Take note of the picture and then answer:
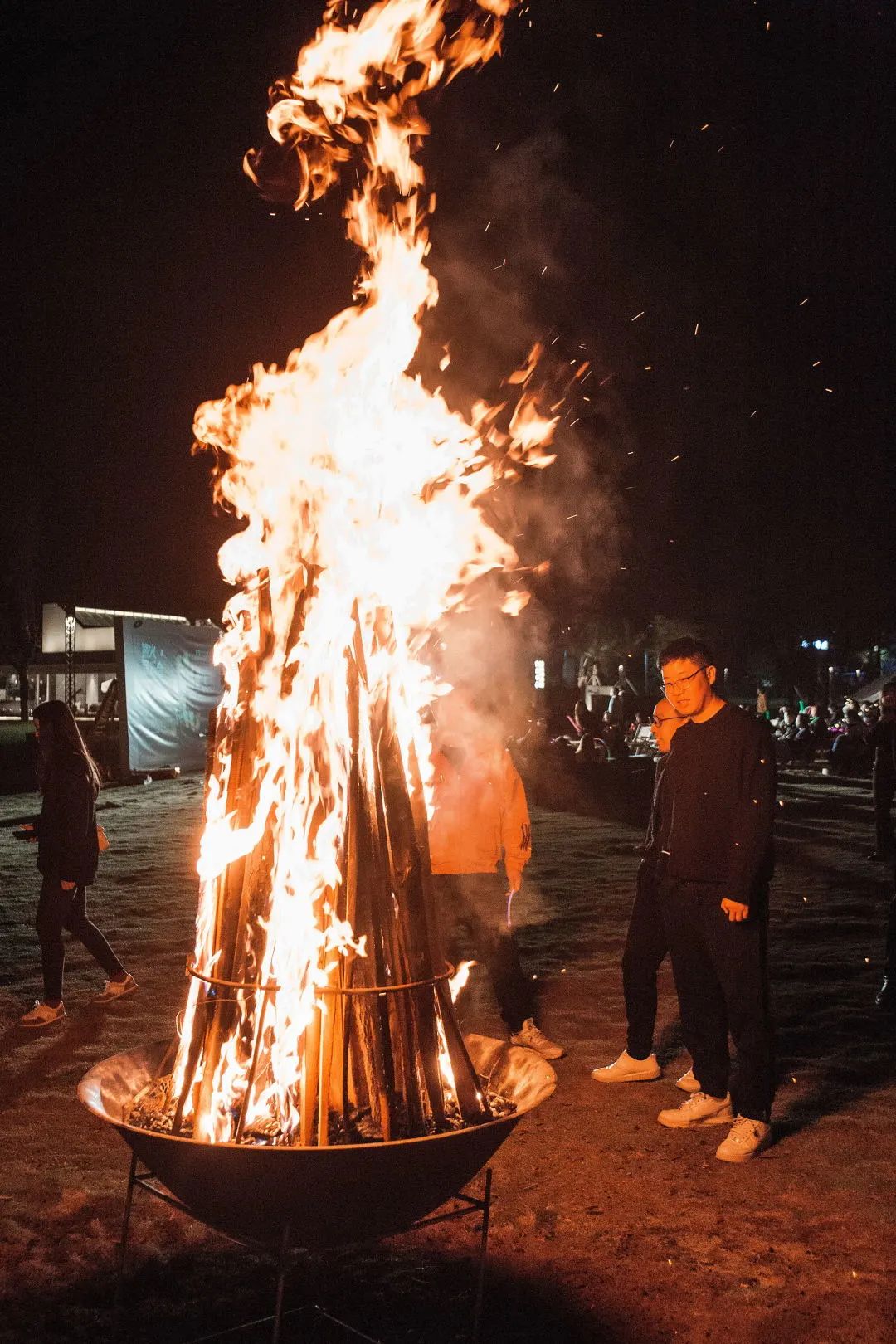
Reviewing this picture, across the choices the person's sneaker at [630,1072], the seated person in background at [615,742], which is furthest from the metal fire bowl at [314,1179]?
the seated person in background at [615,742]

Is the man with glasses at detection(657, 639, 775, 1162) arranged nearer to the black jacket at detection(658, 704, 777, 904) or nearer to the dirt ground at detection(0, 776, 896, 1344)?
the black jacket at detection(658, 704, 777, 904)

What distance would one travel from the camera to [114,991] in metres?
6.94

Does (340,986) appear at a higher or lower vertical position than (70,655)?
lower

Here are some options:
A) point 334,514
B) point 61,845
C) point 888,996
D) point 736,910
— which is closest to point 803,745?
point 888,996

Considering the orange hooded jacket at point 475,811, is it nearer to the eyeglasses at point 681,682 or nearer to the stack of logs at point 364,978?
the eyeglasses at point 681,682

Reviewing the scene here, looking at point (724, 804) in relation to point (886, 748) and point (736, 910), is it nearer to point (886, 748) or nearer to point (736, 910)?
point (736, 910)

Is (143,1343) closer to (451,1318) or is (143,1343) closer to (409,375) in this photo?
(451,1318)

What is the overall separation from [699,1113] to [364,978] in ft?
8.05

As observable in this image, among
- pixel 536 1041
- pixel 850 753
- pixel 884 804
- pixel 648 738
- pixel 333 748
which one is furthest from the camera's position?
pixel 648 738

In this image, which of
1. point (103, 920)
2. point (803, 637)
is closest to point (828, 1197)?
point (103, 920)

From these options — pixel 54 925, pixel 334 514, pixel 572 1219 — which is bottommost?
pixel 572 1219

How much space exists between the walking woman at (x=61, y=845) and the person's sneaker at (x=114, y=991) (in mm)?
17

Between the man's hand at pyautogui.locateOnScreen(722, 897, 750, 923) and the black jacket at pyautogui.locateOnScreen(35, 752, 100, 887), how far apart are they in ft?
13.4

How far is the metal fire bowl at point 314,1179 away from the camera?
8.98 feet
